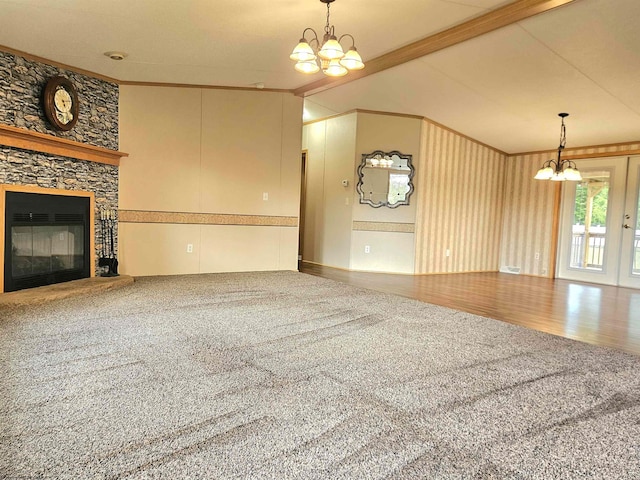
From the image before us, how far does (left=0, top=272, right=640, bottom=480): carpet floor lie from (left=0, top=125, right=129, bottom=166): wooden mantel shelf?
162 cm

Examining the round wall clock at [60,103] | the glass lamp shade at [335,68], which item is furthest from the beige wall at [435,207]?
the round wall clock at [60,103]

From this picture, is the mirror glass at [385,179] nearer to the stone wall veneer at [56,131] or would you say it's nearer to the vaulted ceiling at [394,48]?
the vaulted ceiling at [394,48]

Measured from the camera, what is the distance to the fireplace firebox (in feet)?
13.1

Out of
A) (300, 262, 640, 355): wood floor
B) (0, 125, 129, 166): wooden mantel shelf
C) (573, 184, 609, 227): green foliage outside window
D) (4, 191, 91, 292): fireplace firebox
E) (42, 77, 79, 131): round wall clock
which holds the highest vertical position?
(42, 77, 79, 131): round wall clock

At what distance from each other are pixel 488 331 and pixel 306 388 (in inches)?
72.3

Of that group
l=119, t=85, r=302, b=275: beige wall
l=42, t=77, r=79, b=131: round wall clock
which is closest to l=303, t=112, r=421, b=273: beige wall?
l=119, t=85, r=302, b=275: beige wall

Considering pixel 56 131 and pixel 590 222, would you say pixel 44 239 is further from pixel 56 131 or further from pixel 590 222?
pixel 590 222

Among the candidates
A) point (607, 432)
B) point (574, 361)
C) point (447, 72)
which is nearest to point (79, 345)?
point (607, 432)

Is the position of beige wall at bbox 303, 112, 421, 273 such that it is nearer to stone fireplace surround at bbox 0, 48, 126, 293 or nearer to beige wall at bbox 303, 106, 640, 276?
beige wall at bbox 303, 106, 640, 276

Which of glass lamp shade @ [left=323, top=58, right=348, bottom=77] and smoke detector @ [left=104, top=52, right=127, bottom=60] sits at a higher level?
smoke detector @ [left=104, top=52, right=127, bottom=60]

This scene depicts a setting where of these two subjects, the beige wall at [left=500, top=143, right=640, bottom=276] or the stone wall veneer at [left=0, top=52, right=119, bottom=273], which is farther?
the beige wall at [left=500, top=143, right=640, bottom=276]

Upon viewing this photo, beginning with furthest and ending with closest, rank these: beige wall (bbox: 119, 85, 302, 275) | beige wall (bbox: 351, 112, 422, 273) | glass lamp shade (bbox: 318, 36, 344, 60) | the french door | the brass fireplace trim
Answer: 1. beige wall (bbox: 351, 112, 422, 273)
2. the french door
3. beige wall (bbox: 119, 85, 302, 275)
4. the brass fireplace trim
5. glass lamp shade (bbox: 318, 36, 344, 60)

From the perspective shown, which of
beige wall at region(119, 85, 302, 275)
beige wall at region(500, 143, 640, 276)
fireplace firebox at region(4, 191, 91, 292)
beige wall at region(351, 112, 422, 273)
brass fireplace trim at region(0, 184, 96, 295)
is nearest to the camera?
brass fireplace trim at region(0, 184, 96, 295)

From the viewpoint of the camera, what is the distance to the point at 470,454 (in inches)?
61.1
